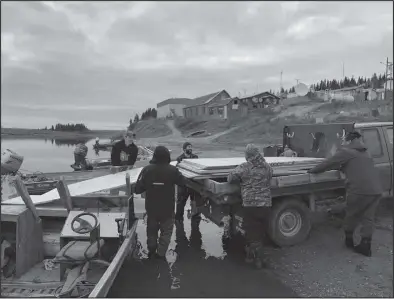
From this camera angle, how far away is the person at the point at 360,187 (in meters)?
5.33

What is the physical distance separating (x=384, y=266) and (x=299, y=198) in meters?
1.60

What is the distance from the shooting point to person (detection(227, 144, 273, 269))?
203 inches

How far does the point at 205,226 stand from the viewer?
766 cm

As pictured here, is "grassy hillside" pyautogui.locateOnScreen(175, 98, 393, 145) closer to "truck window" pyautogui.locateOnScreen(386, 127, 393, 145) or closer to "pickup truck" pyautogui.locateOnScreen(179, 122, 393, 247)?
"truck window" pyautogui.locateOnScreen(386, 127, 393, 145)

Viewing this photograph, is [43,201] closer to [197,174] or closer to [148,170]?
[148,170]

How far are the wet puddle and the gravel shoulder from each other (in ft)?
0.99

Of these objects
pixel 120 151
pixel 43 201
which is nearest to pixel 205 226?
pixel 120 151

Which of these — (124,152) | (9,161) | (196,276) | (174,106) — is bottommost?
(196,276)

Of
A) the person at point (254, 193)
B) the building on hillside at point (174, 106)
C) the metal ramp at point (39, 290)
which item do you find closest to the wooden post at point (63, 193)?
the metal ramp at point (39, 290)

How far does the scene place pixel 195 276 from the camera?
5039 millimetres

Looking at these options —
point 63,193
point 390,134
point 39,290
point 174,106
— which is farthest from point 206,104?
point 39,290

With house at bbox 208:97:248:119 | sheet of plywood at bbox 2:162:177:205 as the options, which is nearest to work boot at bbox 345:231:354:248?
sheet of plywood at bbox 2:162:177:205

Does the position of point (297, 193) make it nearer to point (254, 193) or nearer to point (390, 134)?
point (254, 193)

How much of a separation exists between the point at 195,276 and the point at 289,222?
6.30 feet
